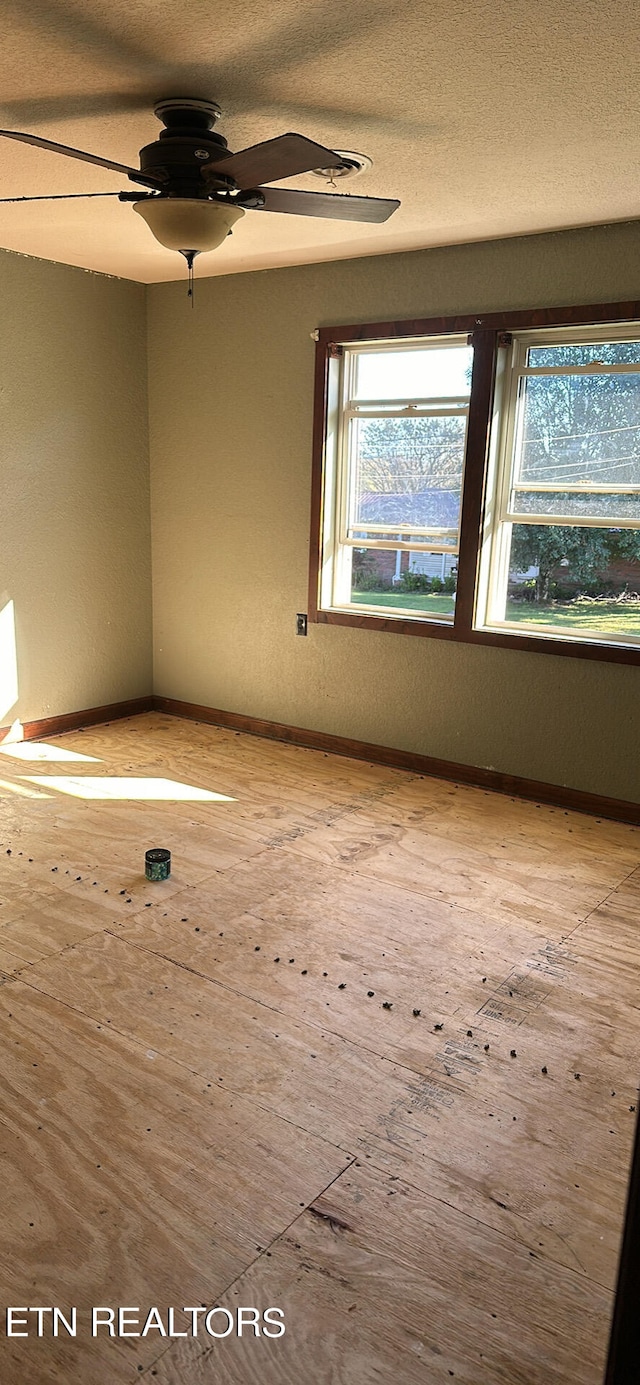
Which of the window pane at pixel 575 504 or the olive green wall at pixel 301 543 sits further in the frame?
the olive green wall at pixel 301 543

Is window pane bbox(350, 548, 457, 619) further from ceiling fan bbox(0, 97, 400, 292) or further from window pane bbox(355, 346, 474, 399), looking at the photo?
ceiling fan bbox(0, 97, 400, 292)

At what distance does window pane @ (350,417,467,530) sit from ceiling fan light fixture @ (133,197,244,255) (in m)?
2.09

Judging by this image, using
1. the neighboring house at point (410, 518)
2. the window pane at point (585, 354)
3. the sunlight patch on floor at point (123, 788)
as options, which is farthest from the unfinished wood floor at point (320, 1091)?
the window pane at point (585, 354)

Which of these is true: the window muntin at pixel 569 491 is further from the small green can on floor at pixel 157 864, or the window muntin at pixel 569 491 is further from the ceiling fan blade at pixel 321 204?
the small green can on floor at pixel 157 864

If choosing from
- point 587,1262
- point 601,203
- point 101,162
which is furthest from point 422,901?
point 601,203

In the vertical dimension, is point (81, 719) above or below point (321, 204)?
below

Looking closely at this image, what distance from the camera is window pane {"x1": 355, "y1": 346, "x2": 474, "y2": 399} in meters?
4.43

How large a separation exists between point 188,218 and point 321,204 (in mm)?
406

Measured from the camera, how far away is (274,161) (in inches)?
89.0

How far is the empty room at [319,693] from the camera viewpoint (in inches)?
70.6

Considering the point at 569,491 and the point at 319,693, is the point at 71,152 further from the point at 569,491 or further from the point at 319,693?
the point at 319,693

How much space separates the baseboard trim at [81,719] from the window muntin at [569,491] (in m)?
2.54

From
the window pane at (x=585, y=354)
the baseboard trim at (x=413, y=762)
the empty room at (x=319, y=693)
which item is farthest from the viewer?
the baseboard trim at (x=413, y=762)

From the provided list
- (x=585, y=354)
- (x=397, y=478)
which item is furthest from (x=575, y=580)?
(x=397, y=478)
